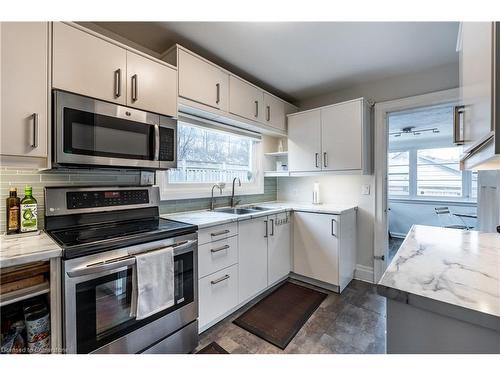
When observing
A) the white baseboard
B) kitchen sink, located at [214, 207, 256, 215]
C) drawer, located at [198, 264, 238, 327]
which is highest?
kitchen sink, located at [214, 207, 256, 215]

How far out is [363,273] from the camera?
8.95ft

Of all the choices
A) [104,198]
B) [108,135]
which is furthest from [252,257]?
[108,135]

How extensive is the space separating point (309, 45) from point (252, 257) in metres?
1.94

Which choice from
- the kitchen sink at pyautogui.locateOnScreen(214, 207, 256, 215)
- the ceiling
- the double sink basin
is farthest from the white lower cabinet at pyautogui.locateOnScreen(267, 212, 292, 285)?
the ceiling

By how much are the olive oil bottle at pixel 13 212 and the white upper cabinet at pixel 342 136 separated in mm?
2615

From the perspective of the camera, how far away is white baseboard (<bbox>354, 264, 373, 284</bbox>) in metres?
2.68

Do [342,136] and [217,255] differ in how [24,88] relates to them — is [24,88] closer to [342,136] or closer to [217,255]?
[217,255]

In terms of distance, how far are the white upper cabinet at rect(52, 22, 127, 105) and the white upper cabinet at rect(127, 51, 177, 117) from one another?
0.16 feet

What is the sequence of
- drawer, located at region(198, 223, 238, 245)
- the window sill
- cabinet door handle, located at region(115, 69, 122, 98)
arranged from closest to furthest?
cabinet door handle, located at region(115, 69, 122, 98)
drawer, located at region(198, 223, 238, 245)
the window sill

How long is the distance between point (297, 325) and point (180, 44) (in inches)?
100

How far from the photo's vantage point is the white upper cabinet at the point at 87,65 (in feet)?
4.00

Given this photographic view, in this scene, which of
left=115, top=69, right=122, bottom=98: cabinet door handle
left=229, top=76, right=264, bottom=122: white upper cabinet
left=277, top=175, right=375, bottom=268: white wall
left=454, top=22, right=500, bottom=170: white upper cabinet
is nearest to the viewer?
left=454, top=22, right=500, bottom=170: white upper cabinet

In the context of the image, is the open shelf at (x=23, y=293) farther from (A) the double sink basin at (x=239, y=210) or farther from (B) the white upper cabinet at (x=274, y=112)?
(B) the white upper cabinet at (x=274, y=112)

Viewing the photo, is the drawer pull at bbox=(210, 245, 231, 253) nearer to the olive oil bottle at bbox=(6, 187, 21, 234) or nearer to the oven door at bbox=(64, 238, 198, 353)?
the oven door at bbox=(64, 238, 198, 353)
